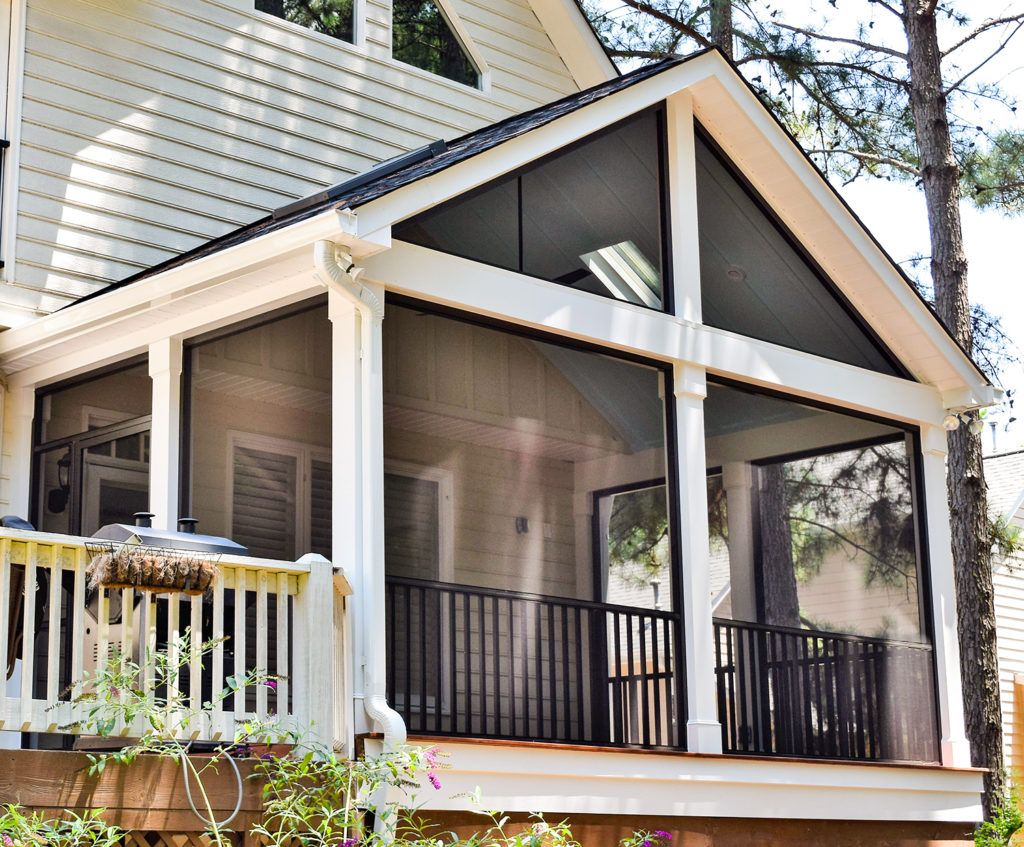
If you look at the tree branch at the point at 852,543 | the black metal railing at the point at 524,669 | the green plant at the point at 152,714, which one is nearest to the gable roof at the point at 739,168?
the tree branch at the point at 852,543

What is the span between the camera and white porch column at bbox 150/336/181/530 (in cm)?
805

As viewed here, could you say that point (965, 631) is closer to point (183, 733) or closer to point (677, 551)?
point (677, 551)

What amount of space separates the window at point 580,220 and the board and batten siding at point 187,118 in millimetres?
3046

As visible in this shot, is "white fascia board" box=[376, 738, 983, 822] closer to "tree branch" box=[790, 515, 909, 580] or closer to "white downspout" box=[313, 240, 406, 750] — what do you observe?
"white downspout" box=[313, 240, 406, 750]

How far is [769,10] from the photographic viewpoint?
16.6 meters

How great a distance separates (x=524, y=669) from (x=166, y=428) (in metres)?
2.57

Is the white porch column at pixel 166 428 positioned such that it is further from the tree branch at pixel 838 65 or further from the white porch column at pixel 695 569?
the tree branch at pixel 838 65

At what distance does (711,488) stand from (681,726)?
3.39 m

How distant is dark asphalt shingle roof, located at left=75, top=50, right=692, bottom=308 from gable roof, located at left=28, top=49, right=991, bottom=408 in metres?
0.01

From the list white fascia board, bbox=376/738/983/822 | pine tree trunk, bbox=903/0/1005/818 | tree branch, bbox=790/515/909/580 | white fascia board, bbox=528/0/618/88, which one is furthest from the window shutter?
pine tree trunk, bbox=903/0/1005/818

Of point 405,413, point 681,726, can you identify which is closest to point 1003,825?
point 681,726

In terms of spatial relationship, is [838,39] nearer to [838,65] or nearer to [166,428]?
[838,65]

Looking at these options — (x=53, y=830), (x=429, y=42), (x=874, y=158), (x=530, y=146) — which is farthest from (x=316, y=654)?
(x=874, y=158)

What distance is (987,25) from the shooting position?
16484mm
